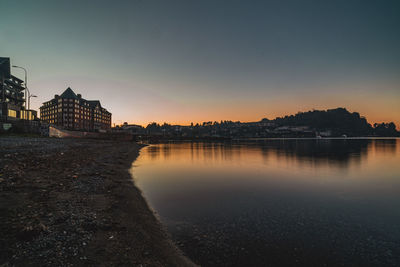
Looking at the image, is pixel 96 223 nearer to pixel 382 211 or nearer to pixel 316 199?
pixel 316 199

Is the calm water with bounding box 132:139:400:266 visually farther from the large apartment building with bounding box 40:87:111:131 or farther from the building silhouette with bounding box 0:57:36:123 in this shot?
the large apartment building with bounding box 40:87:111:131

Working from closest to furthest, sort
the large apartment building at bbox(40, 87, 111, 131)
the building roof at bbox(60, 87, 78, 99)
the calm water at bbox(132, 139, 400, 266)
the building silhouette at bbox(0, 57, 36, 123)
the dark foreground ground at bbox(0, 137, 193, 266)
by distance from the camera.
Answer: the dark foreground ground at bbox(0, 137, 193, 266), the calm water at bbox(132, 139, 400, 266), the building silhouette at bbox(0, 57, 36, 123), the large apartment building at bbox(40, 87, 111, 131), the building roof at bbox(60, 87, 78, 99)

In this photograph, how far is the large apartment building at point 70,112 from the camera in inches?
5389

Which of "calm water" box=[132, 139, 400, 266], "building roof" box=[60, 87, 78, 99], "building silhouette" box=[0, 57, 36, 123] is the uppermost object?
"building roof" box=[60, 87, 78, 99]

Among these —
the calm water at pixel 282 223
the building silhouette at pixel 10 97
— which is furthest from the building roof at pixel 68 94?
the calm water at pixel 282 223

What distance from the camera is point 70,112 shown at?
138 m

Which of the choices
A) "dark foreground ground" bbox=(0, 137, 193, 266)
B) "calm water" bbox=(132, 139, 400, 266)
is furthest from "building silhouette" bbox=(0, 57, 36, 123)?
"calm water" bbox=(132, 139, 400, 266)

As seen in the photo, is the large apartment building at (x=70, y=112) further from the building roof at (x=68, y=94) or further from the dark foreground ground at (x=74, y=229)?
the dark foreground ground at (x=74, y=229)

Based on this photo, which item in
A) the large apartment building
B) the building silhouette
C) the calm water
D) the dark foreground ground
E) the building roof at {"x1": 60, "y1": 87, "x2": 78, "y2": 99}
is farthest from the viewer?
the building roof at {"x1": 60, "y1": 87, "x2": 78, "y2": 99}

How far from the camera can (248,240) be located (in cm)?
832

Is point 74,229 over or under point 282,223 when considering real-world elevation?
over

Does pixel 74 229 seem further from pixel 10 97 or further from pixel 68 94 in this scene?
pixel 68 94

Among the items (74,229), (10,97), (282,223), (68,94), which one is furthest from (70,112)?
(282,223)

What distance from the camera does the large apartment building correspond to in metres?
137
